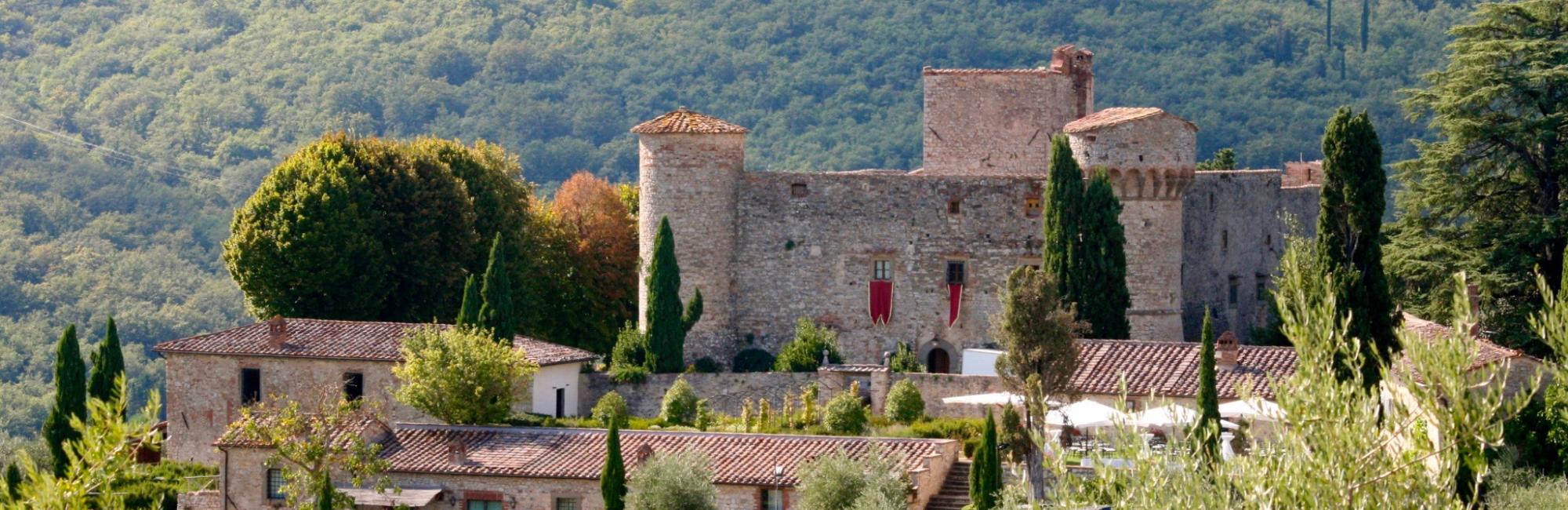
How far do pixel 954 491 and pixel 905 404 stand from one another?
14.3ft

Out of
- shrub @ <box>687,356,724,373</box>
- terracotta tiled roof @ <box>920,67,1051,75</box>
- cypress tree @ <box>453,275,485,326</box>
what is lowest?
shrub @ <box>687,356,724,373</box>

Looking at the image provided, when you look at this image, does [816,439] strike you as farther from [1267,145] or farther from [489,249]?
[1267,145]

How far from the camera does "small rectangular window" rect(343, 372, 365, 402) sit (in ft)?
154

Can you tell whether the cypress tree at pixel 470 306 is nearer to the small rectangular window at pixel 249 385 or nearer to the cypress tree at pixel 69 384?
Result: the small rectangular window at pixel 249 385

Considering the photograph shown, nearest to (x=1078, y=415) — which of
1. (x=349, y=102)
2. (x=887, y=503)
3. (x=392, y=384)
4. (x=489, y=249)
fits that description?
(x=887, y=503)

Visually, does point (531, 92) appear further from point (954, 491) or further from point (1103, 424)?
point (1103, 424)

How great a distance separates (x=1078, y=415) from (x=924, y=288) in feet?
35.8

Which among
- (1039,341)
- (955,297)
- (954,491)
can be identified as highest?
(955,297)

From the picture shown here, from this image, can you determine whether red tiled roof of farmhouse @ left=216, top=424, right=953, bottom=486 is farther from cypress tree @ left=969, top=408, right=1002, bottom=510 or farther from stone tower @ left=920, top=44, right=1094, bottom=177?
stone tower @ left=920, top=44, right=1094, bottom=177

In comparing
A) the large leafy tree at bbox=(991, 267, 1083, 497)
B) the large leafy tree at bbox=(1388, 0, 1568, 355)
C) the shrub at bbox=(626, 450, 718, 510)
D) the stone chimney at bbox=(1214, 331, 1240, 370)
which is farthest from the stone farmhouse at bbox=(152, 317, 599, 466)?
the large leafy tree at bbox=(1388, 0, 1568, 355)

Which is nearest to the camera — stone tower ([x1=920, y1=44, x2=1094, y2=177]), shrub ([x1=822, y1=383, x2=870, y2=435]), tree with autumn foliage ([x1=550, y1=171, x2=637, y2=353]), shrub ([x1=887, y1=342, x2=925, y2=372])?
shrub ([x1=822, y1=383, x2=870, y2=435])

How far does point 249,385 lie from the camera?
1871 inches

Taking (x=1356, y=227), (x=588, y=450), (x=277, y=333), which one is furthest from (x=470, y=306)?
(x=1356, y=227)

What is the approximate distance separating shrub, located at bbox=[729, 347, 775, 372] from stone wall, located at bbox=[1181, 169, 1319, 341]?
761 cm
